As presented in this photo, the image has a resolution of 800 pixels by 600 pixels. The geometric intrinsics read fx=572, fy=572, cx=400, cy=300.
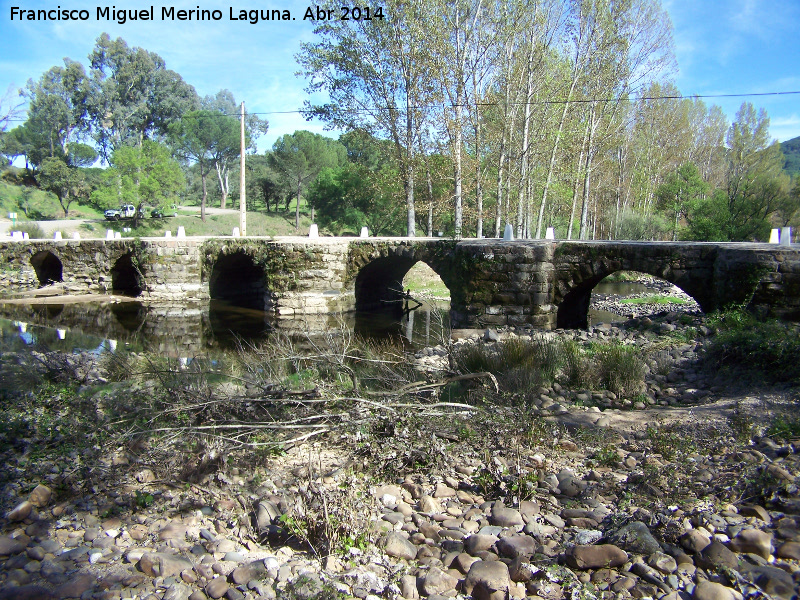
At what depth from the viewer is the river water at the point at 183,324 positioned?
15.2m

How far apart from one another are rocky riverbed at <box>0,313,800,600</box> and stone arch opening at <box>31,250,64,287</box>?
81.8ft

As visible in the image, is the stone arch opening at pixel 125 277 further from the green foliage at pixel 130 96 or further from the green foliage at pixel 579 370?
the green foliage at pixel 130 96

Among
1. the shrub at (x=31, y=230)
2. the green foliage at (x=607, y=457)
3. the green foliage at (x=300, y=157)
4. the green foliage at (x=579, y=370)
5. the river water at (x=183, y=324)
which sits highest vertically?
the green foliage at (x=300, y=157)

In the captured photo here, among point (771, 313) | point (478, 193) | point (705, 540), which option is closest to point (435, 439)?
point (705, 540)

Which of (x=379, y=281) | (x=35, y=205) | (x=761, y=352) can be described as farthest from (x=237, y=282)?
(x=35, y=205)

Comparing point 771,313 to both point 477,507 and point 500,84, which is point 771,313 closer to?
point 477,507

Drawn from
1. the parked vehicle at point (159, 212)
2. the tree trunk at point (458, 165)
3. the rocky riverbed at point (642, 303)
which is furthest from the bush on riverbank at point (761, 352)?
the parked vehicle at point (159, 212)

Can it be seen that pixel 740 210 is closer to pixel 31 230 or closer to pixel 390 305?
pixel 390 305

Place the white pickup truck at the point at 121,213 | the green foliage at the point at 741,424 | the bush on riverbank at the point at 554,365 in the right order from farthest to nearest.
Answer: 1. the white pickup truck at the point at 121,213
2. the bush on riverbank at the point at 554,365
3. the green foliage at the point at 741,424

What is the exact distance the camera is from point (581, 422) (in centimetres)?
592

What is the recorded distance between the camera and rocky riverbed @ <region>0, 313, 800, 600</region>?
3057mm

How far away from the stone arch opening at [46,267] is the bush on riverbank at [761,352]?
26583 mm

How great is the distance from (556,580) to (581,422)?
10.0 feet

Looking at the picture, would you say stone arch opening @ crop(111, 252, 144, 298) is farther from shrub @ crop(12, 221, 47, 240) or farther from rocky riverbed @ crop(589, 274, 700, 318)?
rocky riverbed @ crop(589, 274, 700, 318)
